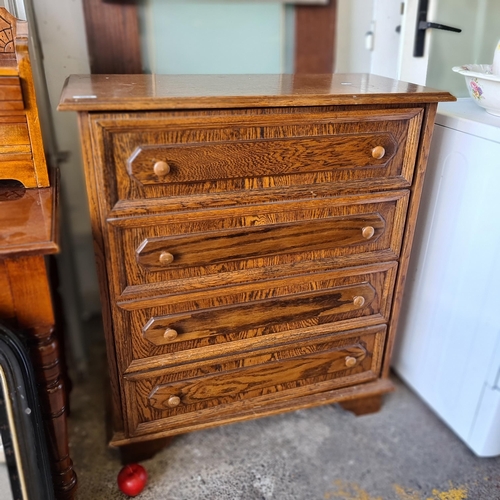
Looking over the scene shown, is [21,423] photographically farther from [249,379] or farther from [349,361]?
[349,361]

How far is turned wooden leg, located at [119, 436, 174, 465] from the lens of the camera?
1.33 meters

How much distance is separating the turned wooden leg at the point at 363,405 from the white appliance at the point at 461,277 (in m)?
0.17

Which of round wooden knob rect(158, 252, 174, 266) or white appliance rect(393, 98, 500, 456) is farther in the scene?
white appliance rect(393, 98, 500, 456)

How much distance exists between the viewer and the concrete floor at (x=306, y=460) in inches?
51.6

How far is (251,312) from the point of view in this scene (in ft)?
4.03

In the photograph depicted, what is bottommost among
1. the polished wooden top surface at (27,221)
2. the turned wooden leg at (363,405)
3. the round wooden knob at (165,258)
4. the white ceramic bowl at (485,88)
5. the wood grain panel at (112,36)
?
the turned wooden leg at (363,405)

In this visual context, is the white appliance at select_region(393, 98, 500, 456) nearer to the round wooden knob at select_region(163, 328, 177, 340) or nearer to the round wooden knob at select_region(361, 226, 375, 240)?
the round wooden knob at select_region(361, 226, 375, 240)

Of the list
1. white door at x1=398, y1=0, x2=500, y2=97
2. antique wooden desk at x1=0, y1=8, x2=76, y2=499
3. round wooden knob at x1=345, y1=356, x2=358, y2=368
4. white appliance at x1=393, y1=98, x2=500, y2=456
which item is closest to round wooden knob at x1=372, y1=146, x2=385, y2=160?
white appliance at x1=393, y1=98, x2=500, y2=456

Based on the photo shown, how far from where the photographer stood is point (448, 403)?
1.47m

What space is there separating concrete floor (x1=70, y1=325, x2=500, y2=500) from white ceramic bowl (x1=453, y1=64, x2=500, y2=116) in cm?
96

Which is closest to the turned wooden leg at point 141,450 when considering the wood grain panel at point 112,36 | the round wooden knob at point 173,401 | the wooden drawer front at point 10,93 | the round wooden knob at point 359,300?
the round wooden knob at point 173,401

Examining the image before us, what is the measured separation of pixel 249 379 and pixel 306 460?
316 millimetres

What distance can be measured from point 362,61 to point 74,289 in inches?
48.3

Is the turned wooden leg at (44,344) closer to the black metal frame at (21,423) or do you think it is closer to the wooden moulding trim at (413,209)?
the black metal frame at (21,423)
